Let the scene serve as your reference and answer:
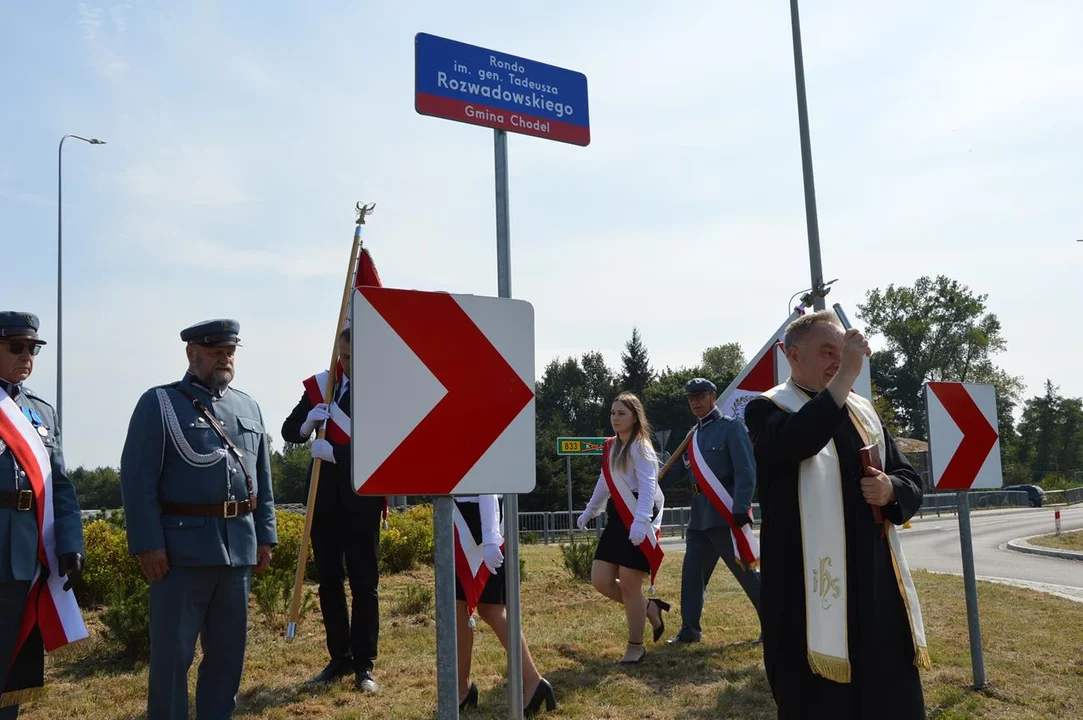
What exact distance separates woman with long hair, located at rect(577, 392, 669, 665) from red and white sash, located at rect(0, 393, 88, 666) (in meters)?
3.64

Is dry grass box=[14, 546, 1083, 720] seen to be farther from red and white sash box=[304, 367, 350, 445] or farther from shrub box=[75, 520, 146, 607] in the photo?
red and white sash box=[304, 367, 350, 445]

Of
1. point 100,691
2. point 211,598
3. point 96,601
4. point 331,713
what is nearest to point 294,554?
point 96,601

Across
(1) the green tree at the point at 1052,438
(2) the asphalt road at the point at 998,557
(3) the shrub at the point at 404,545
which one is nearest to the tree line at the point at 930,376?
(1) the green tree at the point at 1052,438

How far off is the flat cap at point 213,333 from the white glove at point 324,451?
62.6 inches

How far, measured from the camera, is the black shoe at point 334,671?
6020 millimetres

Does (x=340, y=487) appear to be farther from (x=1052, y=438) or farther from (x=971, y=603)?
(x=1052, y=438)

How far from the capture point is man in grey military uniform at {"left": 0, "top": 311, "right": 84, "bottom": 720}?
402cm

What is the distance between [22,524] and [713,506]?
4.79 m

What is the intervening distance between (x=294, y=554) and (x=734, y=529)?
4759 mm

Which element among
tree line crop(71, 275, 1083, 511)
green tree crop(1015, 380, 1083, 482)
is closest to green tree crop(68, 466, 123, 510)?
tree line crop(71, 275, 1083, 511)

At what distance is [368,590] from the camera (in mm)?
6090

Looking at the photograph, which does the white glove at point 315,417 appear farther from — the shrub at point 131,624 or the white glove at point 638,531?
the white glove at point 638,531

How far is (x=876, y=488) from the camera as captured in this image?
3.18 m

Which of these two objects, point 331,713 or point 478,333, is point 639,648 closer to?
point 331,713
